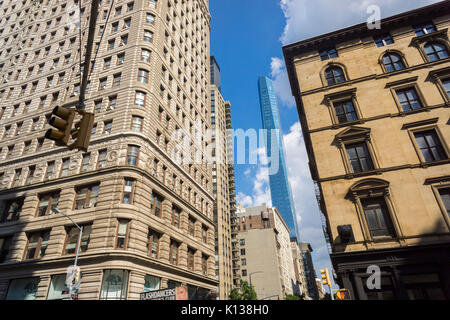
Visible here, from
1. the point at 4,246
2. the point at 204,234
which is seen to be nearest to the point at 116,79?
the point at 4,246

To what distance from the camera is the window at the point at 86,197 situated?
84.2ft

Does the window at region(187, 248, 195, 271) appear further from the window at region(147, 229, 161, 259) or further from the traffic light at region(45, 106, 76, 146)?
the traffic light at region(45, 106, 76, 146)

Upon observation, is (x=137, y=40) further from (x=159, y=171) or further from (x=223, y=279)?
(x=223, y=279)

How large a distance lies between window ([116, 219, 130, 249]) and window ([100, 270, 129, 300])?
2116 millimetres

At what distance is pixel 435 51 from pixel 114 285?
33.4 meters

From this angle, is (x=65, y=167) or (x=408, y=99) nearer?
(x=408, y=99)

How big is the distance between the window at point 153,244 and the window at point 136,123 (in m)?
10.8

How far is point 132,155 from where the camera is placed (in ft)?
88.7

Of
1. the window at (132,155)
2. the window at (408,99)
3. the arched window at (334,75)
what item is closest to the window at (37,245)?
the window at (132,155)

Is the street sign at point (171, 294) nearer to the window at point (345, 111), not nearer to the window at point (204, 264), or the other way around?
the window at point (345, 111)

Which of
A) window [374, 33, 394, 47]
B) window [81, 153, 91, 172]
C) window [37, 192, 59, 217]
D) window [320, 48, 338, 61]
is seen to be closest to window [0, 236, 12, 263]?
window [37, 192, 59, 217]

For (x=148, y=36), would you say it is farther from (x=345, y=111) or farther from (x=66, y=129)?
(x=66, y=129)

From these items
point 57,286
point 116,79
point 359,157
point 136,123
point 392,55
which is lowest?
point 57,286

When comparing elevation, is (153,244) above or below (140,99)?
below
